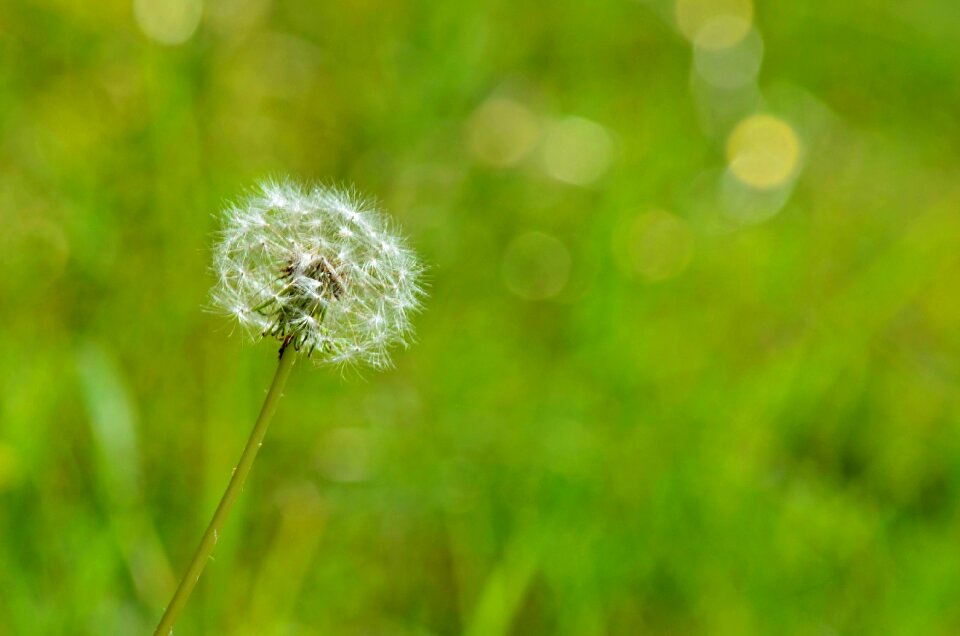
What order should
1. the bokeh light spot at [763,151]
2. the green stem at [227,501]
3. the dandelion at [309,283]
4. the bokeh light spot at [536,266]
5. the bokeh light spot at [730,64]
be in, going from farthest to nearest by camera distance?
the bokeh light spot at [730,64]
the bokeh light spot at [763,151]
the bokeh light spot at [536,266]
the dandelion at [309,283]
the green stem at [227,501]

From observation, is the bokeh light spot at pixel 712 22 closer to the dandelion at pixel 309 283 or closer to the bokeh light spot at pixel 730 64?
the bokeh light spot at pixel 730 64

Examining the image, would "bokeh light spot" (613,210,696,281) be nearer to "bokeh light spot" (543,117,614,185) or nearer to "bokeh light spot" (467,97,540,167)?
"bokeh light spot" (543,117,614,185)

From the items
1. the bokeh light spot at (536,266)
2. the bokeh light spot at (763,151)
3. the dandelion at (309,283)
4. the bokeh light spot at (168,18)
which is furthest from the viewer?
the bokeh light spot at (763,151)

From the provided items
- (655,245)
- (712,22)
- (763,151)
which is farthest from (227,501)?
(712,22)

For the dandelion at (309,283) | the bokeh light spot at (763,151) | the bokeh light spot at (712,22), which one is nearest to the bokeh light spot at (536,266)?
the bokeh light spot at (763,151)

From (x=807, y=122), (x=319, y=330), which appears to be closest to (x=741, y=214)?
(x=807, y=122)

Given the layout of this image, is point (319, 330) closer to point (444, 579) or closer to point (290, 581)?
point (290, 581)
